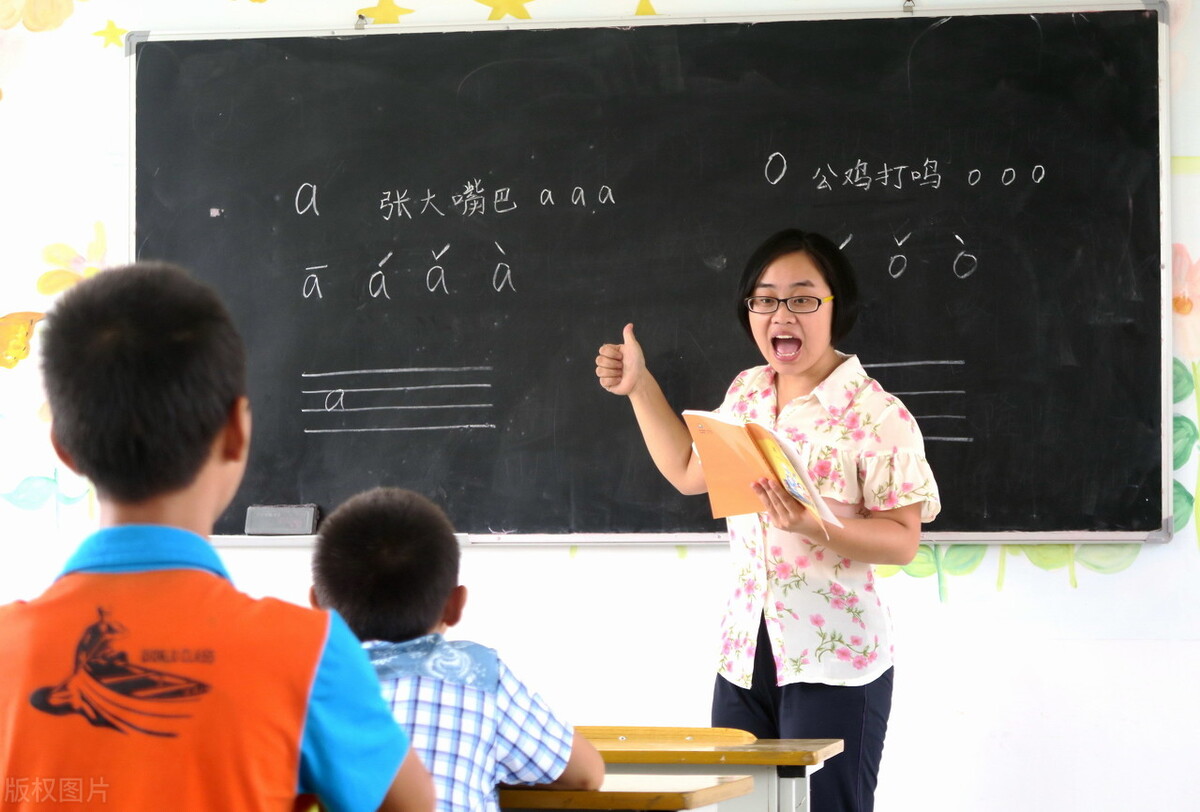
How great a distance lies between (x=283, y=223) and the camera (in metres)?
3.31

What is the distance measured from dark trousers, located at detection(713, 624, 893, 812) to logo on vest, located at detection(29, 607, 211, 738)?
1.60 meters

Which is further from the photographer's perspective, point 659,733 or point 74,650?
point 659,733

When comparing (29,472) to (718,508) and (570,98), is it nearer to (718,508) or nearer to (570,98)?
(570,98)

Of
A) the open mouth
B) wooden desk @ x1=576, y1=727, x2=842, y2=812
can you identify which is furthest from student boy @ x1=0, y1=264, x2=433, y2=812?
the open mouth

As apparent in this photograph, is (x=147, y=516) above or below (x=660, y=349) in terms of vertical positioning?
below

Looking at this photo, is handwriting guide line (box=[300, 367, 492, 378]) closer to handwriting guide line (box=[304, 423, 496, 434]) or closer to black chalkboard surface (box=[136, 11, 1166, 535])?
black chalkboard surface (box=[136, 11, 1166, 535])

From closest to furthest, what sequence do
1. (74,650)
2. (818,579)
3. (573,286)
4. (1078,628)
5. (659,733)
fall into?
1. (74,650)
2. (659,733)
3. (818,579)
4. (1078,628)
5. (573,286)

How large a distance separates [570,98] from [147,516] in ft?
8.14

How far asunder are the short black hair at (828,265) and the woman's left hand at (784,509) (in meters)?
0.48

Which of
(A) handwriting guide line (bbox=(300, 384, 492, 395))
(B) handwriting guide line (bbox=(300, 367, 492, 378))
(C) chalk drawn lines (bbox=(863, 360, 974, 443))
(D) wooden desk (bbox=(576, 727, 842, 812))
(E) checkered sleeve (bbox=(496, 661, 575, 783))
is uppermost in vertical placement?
(B) handwriting guide line (bbox=(300, 367, 492, 378))

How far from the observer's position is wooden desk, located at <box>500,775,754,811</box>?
139cm

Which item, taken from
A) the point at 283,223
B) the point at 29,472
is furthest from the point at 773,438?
the point at 29,472

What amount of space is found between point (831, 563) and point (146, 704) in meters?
1.69

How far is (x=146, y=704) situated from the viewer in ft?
2.75
